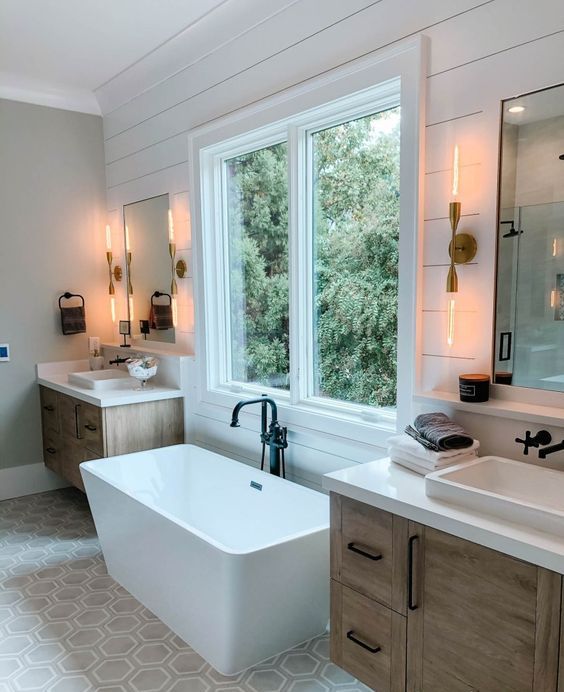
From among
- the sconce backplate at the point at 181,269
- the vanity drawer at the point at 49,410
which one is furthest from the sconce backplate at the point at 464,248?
the vanity drawer at the point at 49,410

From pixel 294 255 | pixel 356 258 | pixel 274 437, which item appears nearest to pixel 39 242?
pixel 294 255

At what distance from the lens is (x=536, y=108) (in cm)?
186

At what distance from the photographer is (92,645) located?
7.97 ft

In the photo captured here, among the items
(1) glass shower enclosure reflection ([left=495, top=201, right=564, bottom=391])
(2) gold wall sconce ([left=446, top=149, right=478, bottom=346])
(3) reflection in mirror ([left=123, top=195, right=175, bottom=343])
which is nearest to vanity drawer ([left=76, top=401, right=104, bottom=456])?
(3) reflection in mirror ([left=123, top=195, right=175, bottom=343])

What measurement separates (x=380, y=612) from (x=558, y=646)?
0.56 meters

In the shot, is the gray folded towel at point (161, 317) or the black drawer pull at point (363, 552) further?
the gray folded towel at point (161, 317)

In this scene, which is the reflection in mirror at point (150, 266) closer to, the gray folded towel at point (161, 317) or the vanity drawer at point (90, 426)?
the gray folded towel at point (161, 317)

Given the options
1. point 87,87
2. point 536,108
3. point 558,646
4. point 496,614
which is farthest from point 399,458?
point 87,87

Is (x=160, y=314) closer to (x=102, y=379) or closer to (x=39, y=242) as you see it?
(x=102, y=379)

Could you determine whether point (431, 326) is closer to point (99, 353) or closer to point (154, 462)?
point (154, 462)

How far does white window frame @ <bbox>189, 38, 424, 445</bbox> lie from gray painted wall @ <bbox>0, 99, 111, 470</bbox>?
1311 mm

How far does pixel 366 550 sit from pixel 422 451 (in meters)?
0.37

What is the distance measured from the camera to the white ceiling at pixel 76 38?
2.96 m

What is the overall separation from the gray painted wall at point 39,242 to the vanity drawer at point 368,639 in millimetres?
3073
